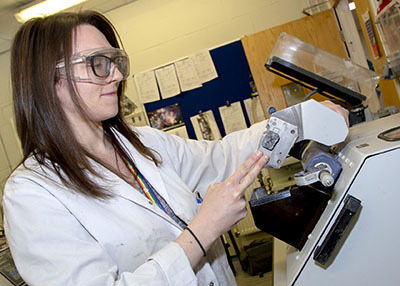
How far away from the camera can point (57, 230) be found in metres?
0.72

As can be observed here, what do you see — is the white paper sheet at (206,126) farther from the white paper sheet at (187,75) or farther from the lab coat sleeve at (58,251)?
the lab coat sleeve at (58,251)

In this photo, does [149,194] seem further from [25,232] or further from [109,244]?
[25,232]

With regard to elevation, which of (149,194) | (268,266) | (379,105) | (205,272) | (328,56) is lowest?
(268,266)

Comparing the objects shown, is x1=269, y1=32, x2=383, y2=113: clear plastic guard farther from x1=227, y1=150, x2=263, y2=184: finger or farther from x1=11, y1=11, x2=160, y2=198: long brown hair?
x1=11, y1=11, x2=160, y2=198: long brown hair

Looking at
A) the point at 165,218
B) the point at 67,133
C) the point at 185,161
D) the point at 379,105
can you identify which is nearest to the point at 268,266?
the point at 379,105

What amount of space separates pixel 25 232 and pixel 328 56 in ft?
6.32

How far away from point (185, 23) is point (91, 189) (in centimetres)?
309

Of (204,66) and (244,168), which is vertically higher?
(204,66)

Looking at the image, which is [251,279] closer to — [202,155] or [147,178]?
[202,155]

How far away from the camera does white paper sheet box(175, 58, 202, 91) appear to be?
333 cm

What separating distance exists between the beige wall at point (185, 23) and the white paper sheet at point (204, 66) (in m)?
0.28

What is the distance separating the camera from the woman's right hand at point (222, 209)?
785 millimetres

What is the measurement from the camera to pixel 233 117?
3.30m

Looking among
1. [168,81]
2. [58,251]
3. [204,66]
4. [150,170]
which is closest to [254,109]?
[204,66]
